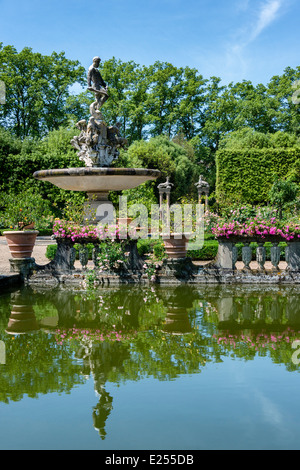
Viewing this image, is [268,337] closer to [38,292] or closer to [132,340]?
[132,340]

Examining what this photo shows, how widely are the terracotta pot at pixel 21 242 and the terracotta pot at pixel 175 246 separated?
257 centimetres

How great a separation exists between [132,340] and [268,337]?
143cm

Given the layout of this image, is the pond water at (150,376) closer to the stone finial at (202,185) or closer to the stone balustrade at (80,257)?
the stone balustrade at (80,257)

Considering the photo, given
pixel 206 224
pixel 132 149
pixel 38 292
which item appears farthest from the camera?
pixel 132 149

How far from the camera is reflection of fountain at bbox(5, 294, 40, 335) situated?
5.88 meters

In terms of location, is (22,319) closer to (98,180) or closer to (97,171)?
(97,171)

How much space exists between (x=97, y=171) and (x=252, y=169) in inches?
707

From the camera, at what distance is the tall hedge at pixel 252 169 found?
27.6 meters

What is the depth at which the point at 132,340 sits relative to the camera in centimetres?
534

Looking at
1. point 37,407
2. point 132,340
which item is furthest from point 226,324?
point 37,407

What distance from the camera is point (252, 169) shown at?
1094 inches

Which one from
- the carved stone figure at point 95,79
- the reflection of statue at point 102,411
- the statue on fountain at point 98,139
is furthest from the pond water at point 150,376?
the carved stone figure at point 95,79

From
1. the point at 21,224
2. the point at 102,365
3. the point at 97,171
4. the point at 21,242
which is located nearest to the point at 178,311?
the point at 102,365

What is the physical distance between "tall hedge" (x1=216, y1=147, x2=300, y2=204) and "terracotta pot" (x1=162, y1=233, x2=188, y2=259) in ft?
61.3
